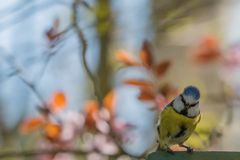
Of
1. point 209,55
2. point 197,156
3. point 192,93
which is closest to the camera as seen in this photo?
point 197,156

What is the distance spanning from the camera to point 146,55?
2.35 metres

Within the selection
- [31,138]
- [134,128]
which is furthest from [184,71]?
[134,128]

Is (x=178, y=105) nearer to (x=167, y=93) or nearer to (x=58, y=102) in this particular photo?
(x=167, y=93)

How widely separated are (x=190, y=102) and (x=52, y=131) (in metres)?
0.84

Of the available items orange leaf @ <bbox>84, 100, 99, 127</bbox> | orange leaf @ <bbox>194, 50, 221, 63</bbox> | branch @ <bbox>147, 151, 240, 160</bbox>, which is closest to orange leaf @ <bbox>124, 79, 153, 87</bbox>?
orange leaf @ <bbox>84, 100, 99, 127</bbox>

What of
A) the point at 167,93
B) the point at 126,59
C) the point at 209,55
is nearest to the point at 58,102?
the point at 126,59

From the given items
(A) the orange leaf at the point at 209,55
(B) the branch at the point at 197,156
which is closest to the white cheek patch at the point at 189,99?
(B) the branch at the point at 197,156

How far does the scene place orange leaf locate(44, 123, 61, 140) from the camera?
2.48 metres

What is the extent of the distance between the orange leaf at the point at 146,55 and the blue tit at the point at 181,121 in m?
0.56

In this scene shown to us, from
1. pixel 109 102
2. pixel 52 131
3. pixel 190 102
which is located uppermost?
pixel 190 102

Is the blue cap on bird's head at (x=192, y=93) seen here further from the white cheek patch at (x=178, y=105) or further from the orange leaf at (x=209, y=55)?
the orange leaf at (x=209, y=55)

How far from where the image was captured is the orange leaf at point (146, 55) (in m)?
2.34

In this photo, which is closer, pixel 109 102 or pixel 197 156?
pixel 197 156

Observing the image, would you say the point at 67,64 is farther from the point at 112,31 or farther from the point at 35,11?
the point at 35,11
